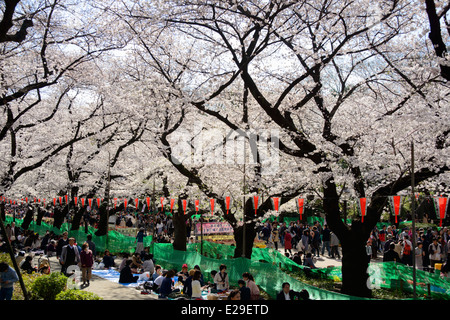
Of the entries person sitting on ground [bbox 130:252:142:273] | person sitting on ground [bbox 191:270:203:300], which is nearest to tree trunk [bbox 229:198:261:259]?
person sitting on ground [bbox 130:252:142:273]

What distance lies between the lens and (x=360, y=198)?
12.2 meters

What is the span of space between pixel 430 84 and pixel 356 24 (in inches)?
116

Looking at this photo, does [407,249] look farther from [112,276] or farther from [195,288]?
[112,276]

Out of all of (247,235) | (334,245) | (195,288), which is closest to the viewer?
(195,288)

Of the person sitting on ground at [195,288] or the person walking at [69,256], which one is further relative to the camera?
the person walking at [69,256]

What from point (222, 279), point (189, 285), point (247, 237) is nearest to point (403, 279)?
point (247, 237)

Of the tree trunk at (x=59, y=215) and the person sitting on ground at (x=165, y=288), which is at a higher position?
the tree trunk at (x=59, y=215)

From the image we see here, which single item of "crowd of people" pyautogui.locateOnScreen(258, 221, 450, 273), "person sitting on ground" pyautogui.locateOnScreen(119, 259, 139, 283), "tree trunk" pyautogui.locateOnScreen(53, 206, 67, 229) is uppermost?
"tree trunk" pyautogui.locateOnScreen(53, 206, 67, 229)

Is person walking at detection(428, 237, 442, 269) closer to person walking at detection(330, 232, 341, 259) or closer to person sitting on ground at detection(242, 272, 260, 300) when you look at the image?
person walking at detection(330, 232, 341, 259)

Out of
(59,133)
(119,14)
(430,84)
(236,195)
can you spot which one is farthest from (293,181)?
(59,133)

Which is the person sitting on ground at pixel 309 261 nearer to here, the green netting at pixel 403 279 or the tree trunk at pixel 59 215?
the green netting at pixel 403 279

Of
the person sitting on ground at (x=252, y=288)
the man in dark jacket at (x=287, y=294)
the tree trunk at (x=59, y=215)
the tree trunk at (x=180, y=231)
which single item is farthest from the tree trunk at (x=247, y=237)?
the tree trunk at (x=59, y=215)
